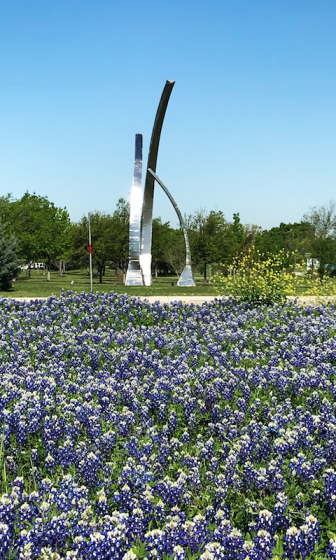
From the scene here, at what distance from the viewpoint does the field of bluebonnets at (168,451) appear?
3264mm

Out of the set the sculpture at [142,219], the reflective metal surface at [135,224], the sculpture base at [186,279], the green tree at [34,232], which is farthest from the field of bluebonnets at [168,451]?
the green tree at [34,232]

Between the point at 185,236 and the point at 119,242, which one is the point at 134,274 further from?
the point at 119,242

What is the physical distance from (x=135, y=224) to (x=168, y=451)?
89.8ft

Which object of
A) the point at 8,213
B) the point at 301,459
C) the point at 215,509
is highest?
the point at 8,213

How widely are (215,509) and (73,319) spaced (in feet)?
28.6

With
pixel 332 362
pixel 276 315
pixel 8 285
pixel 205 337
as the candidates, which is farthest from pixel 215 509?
pixel 8 285

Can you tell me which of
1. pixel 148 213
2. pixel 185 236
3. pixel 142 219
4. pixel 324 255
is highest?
pixel 148 213

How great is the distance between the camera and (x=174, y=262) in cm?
5219

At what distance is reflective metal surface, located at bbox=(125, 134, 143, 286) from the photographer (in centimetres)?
3158

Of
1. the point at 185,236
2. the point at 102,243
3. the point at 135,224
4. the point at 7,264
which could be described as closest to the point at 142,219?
the point at 135,224

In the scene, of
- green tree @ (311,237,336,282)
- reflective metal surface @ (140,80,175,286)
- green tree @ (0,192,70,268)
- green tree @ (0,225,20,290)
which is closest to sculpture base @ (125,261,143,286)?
reflective metal surface @ (140,80,175,286)

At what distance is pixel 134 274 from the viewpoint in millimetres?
32094

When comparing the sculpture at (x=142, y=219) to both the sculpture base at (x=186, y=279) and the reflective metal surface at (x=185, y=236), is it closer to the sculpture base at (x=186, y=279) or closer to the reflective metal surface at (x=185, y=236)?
the reflective metal surface at (x=185, y=236)

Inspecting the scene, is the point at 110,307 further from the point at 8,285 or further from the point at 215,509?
the point at 8,285
